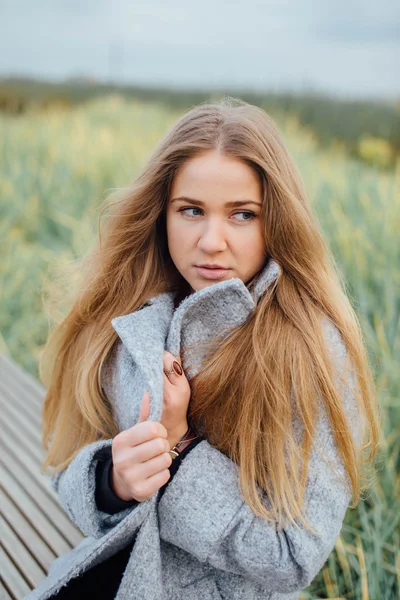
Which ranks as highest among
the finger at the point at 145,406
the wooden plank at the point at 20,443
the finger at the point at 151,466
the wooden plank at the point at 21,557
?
the finger at the point at 145,406

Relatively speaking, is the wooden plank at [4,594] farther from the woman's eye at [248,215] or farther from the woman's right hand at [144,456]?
the woman's eye at [248,215]

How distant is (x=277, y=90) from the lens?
27.3ft

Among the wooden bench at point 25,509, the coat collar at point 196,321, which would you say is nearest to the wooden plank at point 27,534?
the wooden bench at point 25,509

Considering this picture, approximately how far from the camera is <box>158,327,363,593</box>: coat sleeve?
3.67 ft

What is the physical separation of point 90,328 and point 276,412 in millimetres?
552

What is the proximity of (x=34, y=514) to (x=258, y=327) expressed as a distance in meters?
1.13

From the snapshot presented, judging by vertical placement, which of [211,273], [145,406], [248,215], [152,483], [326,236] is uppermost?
[248,215]

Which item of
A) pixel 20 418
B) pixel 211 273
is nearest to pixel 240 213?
pixel 211 273

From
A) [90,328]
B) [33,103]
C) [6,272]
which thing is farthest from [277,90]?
[90,328]

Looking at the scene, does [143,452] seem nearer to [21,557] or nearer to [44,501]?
[21,557]

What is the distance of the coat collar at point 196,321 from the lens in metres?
1.16

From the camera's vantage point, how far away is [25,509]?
1919 millimetres

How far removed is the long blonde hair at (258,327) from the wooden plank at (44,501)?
543mm

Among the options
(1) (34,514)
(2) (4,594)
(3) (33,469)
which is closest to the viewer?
(2) (4,594)
